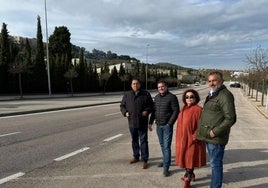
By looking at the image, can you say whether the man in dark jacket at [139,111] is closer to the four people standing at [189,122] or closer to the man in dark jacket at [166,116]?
the four people standing at [189,122]

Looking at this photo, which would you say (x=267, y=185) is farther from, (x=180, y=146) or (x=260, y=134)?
(x=260, y=134)

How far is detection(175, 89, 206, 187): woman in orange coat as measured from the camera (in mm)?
6348

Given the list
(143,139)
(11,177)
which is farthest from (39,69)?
(11,177)

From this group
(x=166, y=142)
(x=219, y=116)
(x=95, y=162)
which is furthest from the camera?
(x=95, y=162)

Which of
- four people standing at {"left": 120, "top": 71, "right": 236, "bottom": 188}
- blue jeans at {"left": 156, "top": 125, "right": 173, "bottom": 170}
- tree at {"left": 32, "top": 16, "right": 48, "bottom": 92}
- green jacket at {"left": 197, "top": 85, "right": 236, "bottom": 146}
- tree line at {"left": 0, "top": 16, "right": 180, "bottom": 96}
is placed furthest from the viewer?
tree at {"left": 32, "top": 16, "right": 48, "bottom": 92}

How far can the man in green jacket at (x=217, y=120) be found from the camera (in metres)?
5.40

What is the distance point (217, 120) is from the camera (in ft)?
18.1

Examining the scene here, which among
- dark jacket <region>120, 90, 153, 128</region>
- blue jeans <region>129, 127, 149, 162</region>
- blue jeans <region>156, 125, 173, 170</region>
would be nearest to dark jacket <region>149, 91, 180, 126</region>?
blue jeans <region>156, 125, 173, 170</region>

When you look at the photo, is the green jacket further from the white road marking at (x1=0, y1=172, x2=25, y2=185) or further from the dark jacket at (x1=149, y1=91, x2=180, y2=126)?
the white road marking at (x1=0, y1=172, x2=25, y2=185)

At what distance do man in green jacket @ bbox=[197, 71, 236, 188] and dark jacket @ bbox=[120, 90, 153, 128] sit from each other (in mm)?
1965

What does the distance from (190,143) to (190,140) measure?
0.05 metres

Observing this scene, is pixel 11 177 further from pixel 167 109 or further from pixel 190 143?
pixel 190 143

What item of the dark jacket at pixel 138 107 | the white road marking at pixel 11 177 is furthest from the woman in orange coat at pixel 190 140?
the white road marking at pixel 11 177

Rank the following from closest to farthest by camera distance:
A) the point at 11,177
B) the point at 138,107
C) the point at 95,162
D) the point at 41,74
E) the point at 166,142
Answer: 1. the point at 11,177
2. the point at 166,142
3. the point at 138,107
4. the point at 95,162
5. the point at 41,74
